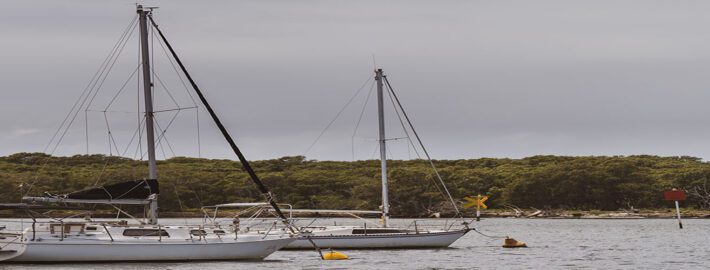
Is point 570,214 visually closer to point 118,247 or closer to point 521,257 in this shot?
point 521,257

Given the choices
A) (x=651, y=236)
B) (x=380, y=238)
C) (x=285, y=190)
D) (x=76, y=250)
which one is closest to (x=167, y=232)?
(x=76, y=250)

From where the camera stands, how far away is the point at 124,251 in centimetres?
5312

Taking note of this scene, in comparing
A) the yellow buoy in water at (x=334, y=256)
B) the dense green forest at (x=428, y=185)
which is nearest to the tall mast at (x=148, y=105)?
the yellow buoy in water at (x=334, y=256)

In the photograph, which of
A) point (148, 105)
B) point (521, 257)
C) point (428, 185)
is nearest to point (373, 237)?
point (521, 257)

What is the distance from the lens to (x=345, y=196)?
566ft

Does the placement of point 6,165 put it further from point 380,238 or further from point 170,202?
point 380,238

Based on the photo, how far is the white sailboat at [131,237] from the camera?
5228 centimetres

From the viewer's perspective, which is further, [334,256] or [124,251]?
[334,256]

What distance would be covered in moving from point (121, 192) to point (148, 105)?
13.4 ft

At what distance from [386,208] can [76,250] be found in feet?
75.0

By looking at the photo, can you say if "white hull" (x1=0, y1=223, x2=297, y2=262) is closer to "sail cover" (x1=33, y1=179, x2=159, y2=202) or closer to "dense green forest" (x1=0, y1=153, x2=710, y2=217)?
"sail cover" (x1=33, y1=179, x2=159, y2=202)

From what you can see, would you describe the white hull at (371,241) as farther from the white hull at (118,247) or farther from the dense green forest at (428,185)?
the dense green forest at (428,185)

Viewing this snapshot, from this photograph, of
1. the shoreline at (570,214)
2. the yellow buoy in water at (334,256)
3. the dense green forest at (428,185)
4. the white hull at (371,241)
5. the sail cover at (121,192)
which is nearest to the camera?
the sail cover at (121,192)

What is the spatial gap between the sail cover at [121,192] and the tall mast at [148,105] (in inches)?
16.0
